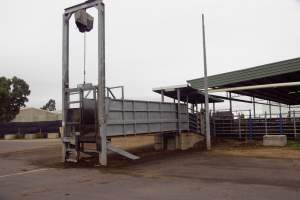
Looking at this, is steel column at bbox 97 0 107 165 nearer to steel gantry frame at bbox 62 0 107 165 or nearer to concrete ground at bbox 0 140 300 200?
steel gantry frame at bbox 62 0 107 165

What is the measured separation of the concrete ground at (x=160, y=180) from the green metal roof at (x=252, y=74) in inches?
277

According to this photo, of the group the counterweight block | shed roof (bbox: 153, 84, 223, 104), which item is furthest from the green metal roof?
the counterweight block

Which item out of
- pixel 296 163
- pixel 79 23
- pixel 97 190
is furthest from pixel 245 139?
pixel 97 190

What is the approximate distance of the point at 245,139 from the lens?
24.6m

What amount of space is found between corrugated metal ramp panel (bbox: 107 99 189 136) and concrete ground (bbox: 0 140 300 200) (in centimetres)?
168

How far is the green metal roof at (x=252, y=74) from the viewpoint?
20.2m

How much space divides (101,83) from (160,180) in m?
5.57

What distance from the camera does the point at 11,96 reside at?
190ft

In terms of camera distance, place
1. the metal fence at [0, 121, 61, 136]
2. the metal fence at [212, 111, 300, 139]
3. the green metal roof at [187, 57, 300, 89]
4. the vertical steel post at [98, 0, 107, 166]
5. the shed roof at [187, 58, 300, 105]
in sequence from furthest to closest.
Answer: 1. the metal fence at [0, 121, 61, 136]
2. the metal fence at [212, 111, 300, 139]
3. the shed roof at [187, 58, 300, 105]
4. the green metal roof at [187, 57, 300, 89]
5. the vertical steel post at [98, 0, 107, 166]

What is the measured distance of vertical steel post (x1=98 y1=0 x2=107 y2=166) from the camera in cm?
1415

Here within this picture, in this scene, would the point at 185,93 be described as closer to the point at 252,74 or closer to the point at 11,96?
the point at 252,74

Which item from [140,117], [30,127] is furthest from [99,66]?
[30,127]

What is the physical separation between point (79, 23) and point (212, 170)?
8499 mm

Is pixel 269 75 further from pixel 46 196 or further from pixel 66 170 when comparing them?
pixel 46 196
